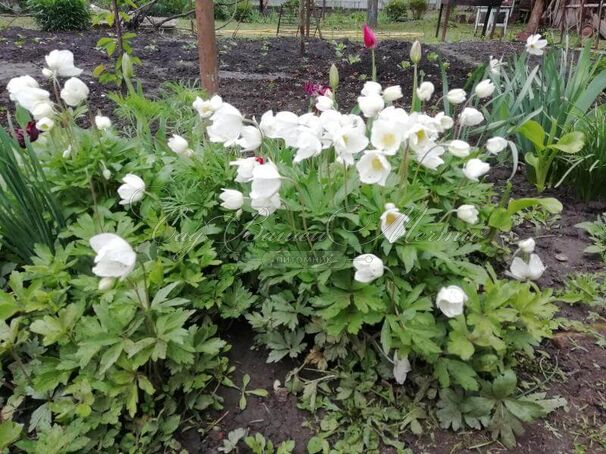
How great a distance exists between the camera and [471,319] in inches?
52.5

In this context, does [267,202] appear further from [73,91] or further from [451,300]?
[73,91]

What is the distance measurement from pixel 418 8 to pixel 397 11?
0.85m

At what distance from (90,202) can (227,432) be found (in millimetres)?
979

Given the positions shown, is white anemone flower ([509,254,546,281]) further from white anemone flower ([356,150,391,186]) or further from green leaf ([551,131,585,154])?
green leaf ([551,131,585,154])

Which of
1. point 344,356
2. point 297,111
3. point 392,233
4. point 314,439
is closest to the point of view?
point 392,233

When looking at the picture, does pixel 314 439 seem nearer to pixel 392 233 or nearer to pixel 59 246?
pixel 392 233

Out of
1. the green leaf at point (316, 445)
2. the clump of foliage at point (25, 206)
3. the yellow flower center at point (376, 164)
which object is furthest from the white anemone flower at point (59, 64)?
the green leaf at point (316, 445)

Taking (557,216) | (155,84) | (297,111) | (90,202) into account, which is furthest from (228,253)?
(155,84)

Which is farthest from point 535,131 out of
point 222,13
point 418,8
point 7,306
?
point 418,8

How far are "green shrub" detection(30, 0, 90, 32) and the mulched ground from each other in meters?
2.74

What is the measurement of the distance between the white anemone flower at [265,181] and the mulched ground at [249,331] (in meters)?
0.70

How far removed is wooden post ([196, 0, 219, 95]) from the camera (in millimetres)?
2418

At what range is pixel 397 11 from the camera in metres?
17.1

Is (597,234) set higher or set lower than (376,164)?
lower
